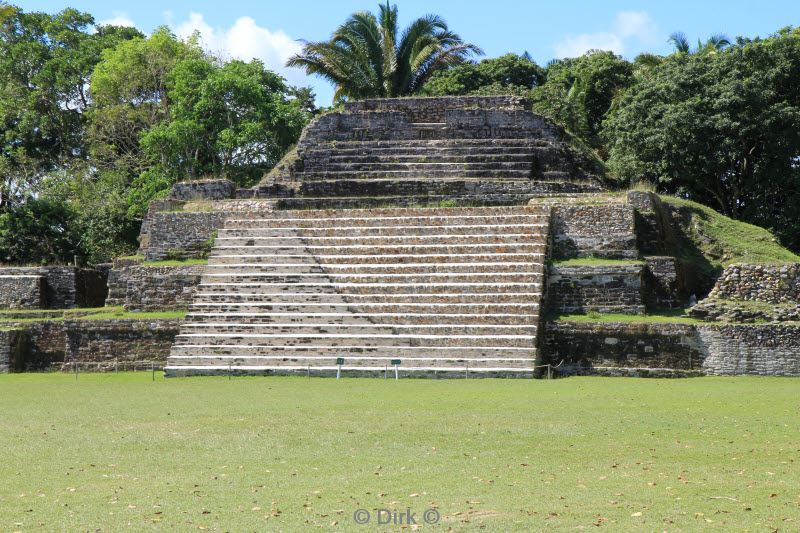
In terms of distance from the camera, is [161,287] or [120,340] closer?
[120,340]

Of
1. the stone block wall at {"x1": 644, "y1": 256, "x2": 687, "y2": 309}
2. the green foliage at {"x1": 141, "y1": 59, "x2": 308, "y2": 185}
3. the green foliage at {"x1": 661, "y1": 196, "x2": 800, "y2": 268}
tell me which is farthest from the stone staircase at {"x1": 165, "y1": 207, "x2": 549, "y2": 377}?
the green foliage at {"x1": 141, "y1": 59, "x2": 308, "y2": 185}

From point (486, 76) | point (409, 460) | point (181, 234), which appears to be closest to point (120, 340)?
point (181, 234)

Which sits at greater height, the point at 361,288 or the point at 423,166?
the point at 423,166

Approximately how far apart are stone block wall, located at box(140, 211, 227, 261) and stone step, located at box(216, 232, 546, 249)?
77 centimetres

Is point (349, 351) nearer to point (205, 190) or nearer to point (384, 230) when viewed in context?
point (384, 230)

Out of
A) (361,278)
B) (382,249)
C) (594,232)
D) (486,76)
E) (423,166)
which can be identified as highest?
(486,76)

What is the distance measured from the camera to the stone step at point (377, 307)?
701 inches

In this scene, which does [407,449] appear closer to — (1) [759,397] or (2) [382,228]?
(1) [759,397]

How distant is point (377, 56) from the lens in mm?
33125

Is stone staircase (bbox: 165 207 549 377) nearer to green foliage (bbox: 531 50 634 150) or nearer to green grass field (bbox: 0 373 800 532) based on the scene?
green grass field (bbox: 0 373 800 532)

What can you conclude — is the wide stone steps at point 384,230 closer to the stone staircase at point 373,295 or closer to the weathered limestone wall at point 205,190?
the stone staircase at point 373,295

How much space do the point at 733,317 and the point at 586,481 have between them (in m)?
10.4

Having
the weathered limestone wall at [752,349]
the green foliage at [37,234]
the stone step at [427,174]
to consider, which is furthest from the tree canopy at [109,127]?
the weathered limestone wall at [752,349]

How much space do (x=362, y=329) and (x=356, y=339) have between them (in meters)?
0.30
